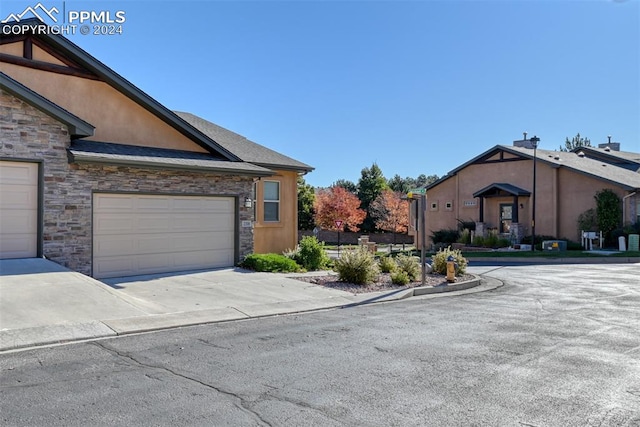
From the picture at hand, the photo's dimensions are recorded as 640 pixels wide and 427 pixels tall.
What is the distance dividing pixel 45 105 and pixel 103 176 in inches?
85.1

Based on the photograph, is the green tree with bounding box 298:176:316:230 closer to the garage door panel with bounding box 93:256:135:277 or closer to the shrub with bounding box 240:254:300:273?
the shrub with bounding box 240:254:300:273

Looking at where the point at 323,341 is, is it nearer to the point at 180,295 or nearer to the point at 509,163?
the point at 180,295

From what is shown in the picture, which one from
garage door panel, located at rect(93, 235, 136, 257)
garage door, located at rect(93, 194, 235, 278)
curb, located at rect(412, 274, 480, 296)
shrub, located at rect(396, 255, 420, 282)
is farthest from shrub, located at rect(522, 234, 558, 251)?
garage door panel, located at rect(93, 235, 136, 257)

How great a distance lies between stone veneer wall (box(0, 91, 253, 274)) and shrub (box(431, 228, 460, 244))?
938 inches

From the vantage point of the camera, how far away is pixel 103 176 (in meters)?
12.8

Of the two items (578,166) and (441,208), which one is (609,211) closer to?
(578,166)

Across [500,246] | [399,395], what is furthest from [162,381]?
[500,246]

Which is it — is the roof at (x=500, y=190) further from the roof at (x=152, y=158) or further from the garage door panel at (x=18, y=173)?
the garage door panel at (x=18, y=173)

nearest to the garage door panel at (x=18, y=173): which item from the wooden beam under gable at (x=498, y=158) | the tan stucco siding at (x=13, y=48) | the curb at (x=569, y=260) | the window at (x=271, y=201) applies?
the tan stucco siding at (x=13, y=48)

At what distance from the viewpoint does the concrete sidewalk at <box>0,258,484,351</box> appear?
24.3 ft

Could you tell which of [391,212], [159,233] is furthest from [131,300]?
[391,212]

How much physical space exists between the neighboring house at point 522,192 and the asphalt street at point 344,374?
2166 centimetres

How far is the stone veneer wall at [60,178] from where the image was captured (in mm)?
11352

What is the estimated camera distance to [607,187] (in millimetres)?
27594
